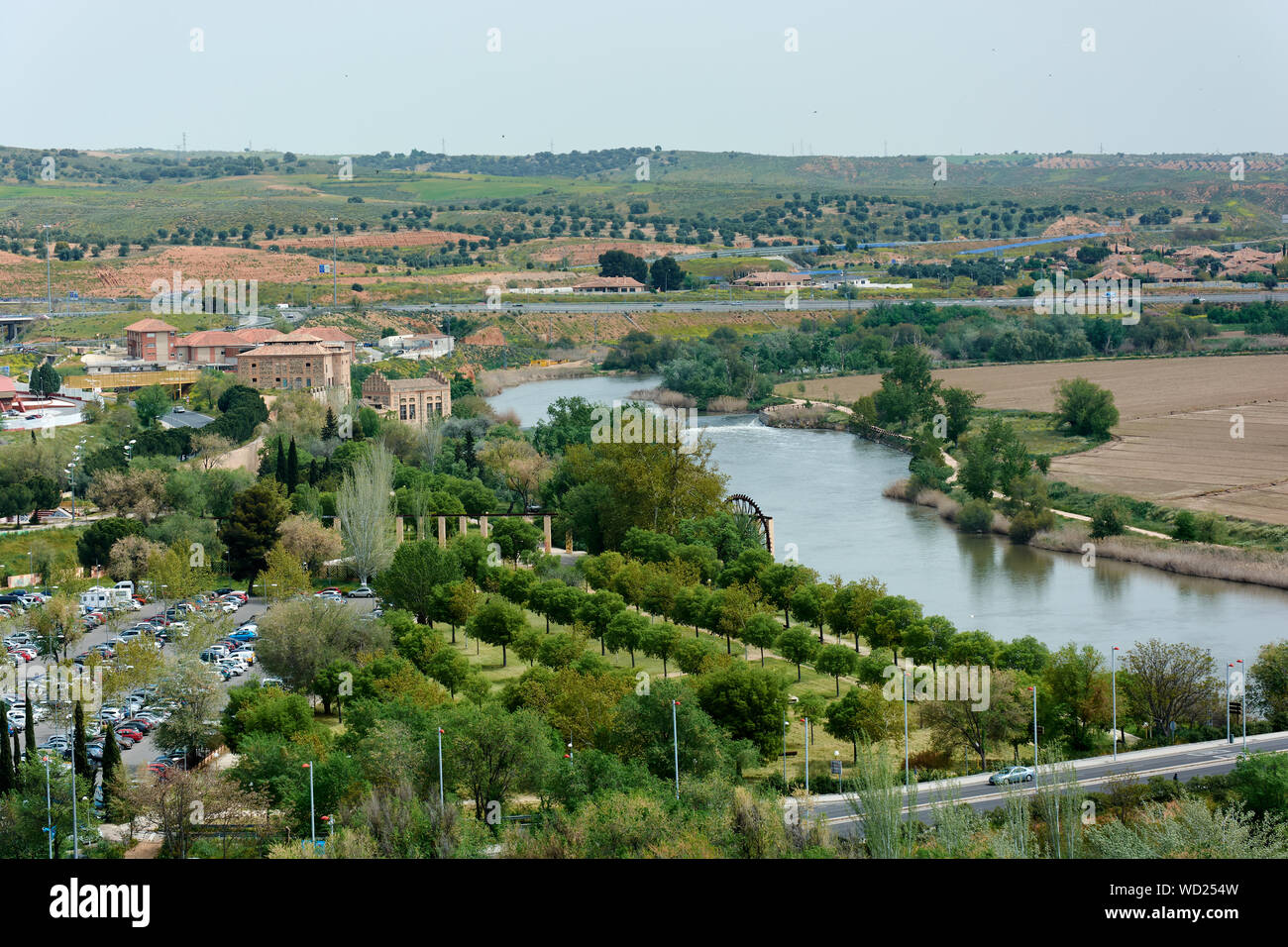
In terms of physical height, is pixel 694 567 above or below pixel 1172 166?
below

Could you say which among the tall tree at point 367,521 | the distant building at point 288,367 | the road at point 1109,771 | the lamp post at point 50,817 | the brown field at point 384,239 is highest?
the brown field at point 384,239

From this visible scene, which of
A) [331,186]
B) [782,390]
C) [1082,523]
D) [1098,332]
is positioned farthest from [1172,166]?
[1082,523]

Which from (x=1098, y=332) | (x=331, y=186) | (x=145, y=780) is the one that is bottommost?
(x=145, y=780)

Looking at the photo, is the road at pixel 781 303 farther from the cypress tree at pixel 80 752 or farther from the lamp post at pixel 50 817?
the lamp post at pixel 50 817

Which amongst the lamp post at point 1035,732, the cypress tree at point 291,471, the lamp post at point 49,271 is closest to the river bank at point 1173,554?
the lamp post at point 1035,732

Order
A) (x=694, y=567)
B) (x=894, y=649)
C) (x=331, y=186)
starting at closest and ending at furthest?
(x=894, y=649), (x=694, y=567), (x=331, y=186)

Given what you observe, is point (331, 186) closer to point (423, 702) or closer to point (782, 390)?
point (782, 390)

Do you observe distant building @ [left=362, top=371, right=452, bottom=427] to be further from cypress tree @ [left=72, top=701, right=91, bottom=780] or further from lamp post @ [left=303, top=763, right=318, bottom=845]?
lamp post @ [left=303, top=763, right=318, bottom=845]
